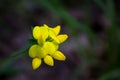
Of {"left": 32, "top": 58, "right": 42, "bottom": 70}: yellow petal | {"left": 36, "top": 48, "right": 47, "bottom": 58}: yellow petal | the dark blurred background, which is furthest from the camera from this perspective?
the dark blurred background

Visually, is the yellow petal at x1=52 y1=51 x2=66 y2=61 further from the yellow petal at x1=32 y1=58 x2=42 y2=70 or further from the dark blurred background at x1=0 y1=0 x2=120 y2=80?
the dark blurred background at x1=0 y1=0 x2=120 y2=80

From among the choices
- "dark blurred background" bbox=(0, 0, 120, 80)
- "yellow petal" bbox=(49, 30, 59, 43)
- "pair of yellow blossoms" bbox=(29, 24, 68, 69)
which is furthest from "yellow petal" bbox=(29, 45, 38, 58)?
"dark blurred background" bbox=(0, 0, 120, 80)

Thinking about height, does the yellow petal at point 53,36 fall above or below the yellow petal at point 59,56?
above

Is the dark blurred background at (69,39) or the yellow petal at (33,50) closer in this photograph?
the yellow petal at (33,50)

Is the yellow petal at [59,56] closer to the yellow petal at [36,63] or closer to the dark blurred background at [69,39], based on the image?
the yellow petal at [36,63]

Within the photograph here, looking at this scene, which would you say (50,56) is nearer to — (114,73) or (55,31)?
(55,31)

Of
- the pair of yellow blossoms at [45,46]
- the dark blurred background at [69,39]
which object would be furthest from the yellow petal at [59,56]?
the dark blurred background at [69,39]
